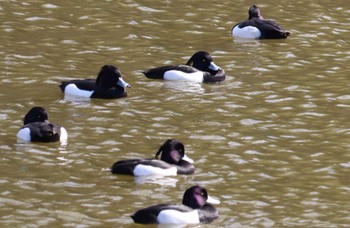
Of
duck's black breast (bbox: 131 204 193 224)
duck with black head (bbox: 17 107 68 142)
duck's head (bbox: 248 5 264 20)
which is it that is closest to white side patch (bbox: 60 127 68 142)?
duck with black head (bbox: 17 107 68 142)

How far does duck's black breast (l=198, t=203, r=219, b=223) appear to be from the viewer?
15.3m

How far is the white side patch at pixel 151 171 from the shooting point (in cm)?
1670

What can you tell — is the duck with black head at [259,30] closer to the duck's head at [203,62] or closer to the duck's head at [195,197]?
the duck's head at [203,62]

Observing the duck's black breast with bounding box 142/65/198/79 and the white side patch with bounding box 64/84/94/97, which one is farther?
the duck's black breast with bounding box 142/65/198/79

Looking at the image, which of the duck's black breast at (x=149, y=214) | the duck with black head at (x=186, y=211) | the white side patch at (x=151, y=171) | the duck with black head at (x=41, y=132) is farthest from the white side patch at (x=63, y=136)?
the duck's black breast at (x=149, y=214)

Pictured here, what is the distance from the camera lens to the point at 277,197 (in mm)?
16141

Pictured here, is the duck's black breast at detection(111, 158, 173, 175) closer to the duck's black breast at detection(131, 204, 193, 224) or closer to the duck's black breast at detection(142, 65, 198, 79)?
the duck's black breast at detection(131, 204, 193, 224)

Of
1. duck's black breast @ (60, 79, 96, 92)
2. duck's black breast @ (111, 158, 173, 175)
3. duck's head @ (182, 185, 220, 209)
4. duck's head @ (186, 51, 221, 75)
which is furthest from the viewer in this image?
duck's head @ (186, 51, 221, 75)

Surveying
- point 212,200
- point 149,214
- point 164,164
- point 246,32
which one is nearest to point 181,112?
point 164,164

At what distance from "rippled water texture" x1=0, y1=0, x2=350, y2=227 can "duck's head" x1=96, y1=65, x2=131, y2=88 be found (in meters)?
0.29

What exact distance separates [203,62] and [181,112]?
245 cm

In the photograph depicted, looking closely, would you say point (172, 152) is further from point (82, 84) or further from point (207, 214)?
point (82, 84)

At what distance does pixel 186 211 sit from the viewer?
1527 centimetres

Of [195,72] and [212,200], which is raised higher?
[195,72]
